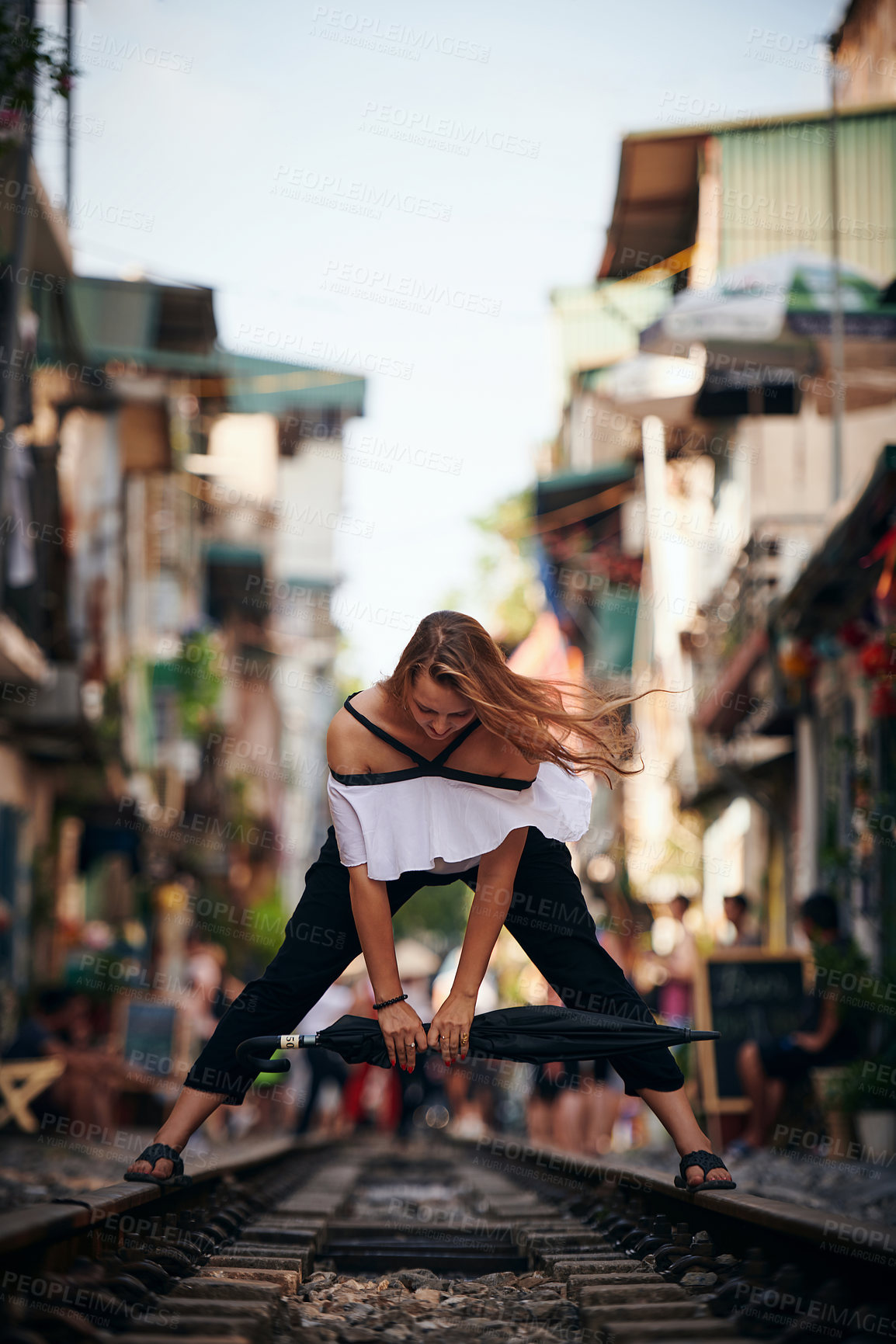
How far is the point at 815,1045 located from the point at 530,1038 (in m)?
5.73

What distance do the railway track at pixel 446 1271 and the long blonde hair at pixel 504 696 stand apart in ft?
4.10

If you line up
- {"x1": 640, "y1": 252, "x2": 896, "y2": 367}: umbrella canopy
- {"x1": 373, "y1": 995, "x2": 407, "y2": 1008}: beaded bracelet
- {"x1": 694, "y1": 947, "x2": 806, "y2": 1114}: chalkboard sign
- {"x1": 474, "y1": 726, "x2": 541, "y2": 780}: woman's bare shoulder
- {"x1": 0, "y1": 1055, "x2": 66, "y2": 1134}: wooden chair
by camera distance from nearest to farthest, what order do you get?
{"x1": 373, "y1": 995, "x2": 407, "y2": 1008}: beaded bracelet < {"x1": 474, "y1": 726, "x2": 541, "y2": 780}: woman's bare shoulder < {"x1": 0, "y1": 1055, "x2": 66, "y2": 1134}: wooden chair < {"x1": 694, "y1": 947, "x2": 806, "y2": 1114}: chalkboard sign < {"x1": 640, "y1": 252, "x2": 896, "y2": 367}: umbrella canopy

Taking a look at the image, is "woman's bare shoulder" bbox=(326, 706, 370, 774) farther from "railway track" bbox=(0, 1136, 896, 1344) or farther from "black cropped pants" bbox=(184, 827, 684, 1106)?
"railway track" bbox=(0, 1136, 896, 1344)

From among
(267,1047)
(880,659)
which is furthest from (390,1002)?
(880,659)

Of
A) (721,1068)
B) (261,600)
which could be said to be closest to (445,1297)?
(721,1068)

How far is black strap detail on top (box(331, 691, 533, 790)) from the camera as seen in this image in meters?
3.97

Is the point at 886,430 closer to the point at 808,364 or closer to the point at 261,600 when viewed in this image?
the point at 808,364

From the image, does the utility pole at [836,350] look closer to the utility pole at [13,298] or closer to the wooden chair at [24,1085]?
the utility pole at [13,298]

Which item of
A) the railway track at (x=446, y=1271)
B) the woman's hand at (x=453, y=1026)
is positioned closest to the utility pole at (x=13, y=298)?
the railway track at (x=446, y=1271)

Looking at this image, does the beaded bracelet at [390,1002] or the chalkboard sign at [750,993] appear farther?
the chalkboard sign at [750,993]

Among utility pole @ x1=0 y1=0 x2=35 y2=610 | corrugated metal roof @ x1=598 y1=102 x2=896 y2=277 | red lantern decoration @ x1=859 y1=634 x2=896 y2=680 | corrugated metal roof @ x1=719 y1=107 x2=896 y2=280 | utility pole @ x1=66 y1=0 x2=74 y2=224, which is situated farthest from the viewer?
corrugated metal roof @ x1=719 y1=107 x2=896 y2=280

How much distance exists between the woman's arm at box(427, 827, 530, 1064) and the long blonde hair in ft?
0.92

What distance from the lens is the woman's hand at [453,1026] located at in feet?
12.5

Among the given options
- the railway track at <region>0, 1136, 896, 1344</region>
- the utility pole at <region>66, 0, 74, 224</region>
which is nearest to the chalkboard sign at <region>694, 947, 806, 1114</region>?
the railway track at <region>0, 1136, 896, 1344</region>
